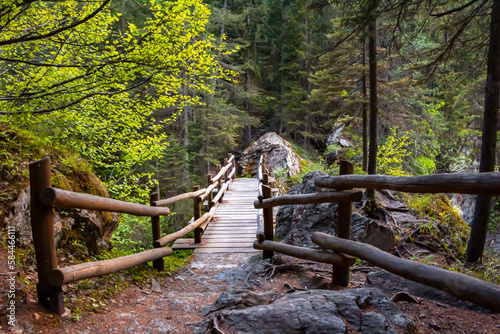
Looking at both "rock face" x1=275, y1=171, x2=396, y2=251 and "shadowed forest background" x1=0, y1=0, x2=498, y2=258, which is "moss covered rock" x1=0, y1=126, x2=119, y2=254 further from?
"rock face" x1=275, y1=171, x2=396, y2=251

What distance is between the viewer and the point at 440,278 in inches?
88.9

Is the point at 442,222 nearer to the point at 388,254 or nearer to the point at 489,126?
the point at 489,126

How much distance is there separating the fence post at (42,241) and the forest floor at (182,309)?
4.3 inches

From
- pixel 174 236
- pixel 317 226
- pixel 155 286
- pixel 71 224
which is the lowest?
pixel 155 286

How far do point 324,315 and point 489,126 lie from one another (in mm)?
4668

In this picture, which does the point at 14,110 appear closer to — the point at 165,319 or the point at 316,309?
the point at 165,319

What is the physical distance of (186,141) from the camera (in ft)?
62.0

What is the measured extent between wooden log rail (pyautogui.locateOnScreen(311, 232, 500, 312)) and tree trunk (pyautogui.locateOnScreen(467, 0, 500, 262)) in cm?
346

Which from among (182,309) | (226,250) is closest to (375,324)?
(182,309)

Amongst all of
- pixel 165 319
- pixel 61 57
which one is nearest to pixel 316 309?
pixel 165 319

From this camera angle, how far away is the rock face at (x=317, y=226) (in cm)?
522

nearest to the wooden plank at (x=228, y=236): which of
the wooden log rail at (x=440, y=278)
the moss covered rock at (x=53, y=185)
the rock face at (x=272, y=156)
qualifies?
the moss covered rock at (x=53, y=185)

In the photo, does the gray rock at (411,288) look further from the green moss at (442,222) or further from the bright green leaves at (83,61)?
the bright green leaves at (83,61)

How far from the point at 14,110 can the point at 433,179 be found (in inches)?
200
